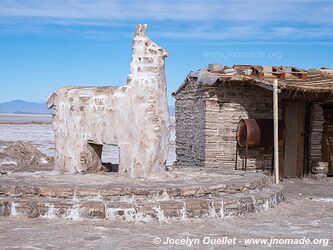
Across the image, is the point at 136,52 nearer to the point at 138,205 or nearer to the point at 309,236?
the point at 138,205

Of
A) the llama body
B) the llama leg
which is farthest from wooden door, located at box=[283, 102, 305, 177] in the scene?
the llama leg

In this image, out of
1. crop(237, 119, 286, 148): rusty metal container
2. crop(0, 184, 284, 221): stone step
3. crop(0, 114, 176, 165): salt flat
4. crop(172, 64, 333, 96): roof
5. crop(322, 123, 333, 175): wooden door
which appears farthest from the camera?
crop(0, 114, 176, 165): salt flat

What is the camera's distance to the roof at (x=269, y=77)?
11945 millimetres

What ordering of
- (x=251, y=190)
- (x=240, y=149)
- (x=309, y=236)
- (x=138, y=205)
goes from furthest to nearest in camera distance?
(x=240, y=149) < (x=251, y=190) < (x=138, y=205) < (x=309, y=236)

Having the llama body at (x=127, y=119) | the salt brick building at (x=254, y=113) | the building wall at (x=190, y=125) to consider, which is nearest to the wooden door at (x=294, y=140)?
the salt brick building at (x=254, y=113)

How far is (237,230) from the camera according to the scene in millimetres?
7238

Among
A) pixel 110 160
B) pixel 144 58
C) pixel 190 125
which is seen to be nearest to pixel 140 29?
pixel 144 58

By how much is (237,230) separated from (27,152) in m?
9.93

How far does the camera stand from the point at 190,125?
1416cm

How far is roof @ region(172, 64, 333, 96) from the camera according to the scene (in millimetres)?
11945

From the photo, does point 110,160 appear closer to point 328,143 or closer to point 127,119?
point 328,143

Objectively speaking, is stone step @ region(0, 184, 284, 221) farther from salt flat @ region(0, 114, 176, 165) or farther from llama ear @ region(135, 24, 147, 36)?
salt flat @ region(0, 114, 176, 165)

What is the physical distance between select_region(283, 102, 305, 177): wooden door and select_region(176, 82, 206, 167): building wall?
90.5 inches

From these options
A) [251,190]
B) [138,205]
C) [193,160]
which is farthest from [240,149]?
[138,205]
